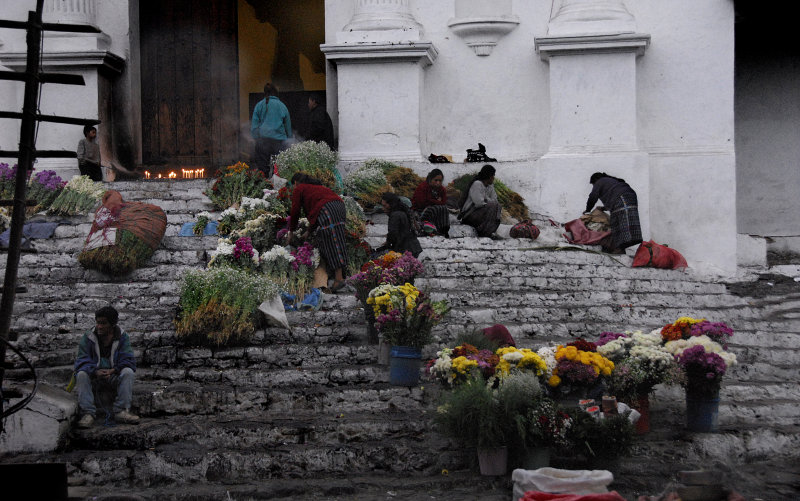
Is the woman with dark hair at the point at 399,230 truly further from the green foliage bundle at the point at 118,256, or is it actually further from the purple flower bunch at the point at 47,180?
the purple flower bunch at the point at 47,180

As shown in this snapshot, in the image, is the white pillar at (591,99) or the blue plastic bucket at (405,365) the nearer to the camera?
the blue plastic bucket at (405,365)

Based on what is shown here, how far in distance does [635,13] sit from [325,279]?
25.7 ft

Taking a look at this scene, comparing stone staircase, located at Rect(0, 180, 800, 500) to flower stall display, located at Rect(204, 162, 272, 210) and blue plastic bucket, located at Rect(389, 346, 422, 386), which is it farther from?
flower stall display, located at Rect(204, 162, 272, 210)

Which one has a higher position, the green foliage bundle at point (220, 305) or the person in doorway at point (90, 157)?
the person in doorway at point (90, 157)

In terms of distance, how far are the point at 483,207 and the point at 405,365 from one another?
5268mm

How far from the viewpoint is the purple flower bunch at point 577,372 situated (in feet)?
23.8

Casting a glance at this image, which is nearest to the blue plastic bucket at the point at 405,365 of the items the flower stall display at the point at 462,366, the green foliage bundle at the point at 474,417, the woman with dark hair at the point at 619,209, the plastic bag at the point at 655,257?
the flower stall display at the point at 462,366

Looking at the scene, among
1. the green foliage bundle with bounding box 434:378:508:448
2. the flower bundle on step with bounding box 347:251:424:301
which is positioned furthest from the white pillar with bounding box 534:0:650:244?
the green foliage bundle with bounding box 434:378:508:448

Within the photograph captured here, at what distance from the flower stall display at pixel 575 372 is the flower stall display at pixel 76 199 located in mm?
7918

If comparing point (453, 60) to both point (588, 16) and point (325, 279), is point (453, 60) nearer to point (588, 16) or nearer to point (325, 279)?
point (588, 16)

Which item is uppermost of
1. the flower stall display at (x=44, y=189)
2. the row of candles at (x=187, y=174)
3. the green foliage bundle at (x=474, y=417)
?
the row of candles at (x=187, y=174)

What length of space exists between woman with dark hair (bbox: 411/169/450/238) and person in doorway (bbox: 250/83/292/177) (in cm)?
272

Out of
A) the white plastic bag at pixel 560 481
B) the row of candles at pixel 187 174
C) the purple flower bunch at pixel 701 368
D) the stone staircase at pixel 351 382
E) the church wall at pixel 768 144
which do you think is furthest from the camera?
the church wall at pixel 768 144

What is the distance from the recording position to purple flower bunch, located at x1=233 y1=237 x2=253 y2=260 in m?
10.6
